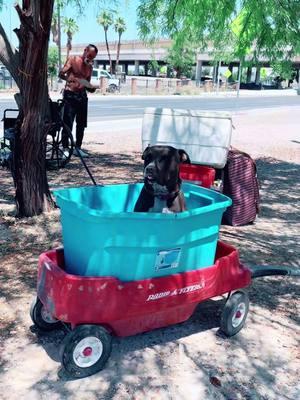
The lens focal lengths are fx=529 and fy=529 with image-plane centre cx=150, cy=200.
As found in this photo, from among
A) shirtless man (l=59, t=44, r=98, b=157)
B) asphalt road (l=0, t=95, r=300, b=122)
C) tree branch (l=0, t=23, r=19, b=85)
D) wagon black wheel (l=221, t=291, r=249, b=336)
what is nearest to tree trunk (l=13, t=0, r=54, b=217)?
tree branch (l=0, t=23, r=19, b=85)

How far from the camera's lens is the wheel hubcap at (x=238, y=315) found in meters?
3.45

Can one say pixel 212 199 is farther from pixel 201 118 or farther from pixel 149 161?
pixel 201 118

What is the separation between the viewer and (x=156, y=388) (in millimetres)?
2848

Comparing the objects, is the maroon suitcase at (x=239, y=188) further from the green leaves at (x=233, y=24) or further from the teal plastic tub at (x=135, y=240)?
the teal plastic tub at (x=135, y=240)

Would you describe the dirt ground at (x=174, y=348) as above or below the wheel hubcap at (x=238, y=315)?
below

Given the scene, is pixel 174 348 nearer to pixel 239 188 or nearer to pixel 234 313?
pixel 234 313

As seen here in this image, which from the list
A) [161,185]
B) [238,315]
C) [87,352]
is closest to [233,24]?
[161,185]

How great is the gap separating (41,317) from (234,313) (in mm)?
1223

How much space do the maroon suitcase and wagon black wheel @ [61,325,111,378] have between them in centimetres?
311

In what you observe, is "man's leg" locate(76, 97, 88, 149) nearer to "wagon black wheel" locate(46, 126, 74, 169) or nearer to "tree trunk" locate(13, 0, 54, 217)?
"wagon black wheel" locate(46, 126, 74, 169)

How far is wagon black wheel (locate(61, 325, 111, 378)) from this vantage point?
2812 millimetres

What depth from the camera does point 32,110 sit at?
5176 mm

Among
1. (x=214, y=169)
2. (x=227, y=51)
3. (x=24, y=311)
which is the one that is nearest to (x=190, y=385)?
Answer: (x=24, y=311)

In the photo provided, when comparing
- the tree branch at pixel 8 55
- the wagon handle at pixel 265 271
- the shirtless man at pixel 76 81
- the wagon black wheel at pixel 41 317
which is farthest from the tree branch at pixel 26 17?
the shirtless man at pixel 76 81
